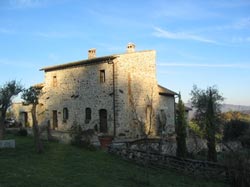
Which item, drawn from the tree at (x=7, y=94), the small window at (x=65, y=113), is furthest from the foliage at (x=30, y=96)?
the small window at (x=65, y=113)

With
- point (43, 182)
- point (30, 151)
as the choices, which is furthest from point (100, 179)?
point (30, 151)

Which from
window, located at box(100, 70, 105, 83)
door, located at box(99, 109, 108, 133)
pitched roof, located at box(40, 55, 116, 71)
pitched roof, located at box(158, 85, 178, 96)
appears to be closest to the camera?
pitched roof, located at box(40, 55, 116, 71)

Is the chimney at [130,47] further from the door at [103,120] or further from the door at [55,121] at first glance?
the door at [55,121]

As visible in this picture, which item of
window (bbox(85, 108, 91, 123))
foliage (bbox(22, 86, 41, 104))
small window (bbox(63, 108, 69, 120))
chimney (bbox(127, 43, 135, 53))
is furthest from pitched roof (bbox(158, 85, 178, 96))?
foliage (bbox(22, 86, 41, 104))

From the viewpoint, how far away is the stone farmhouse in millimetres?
25578

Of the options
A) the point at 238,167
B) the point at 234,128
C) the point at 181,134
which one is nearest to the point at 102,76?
the point at 181,134

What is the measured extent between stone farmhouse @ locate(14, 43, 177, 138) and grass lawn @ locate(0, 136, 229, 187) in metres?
7.33

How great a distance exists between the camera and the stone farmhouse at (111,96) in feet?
83.9

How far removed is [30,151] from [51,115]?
14267mm

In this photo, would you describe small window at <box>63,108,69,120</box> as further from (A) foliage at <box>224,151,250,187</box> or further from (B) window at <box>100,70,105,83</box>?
(A) foliage at <box>224,151,250,187</box>

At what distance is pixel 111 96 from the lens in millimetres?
25594

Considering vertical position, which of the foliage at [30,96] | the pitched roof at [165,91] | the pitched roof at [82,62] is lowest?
the foliage at [30,96]

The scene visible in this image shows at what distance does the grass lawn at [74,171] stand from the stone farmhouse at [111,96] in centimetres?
733

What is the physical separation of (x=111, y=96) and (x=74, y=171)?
1292 centimetres
